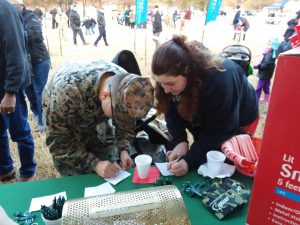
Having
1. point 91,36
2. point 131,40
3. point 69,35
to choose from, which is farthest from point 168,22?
point 69,35

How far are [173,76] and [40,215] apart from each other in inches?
31.5

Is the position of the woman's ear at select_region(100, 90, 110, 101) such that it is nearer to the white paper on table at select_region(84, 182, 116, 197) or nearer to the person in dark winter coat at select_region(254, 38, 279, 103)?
the white paper on table at select_region(84, 182, 116, 197)

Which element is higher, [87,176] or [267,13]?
[267,13]

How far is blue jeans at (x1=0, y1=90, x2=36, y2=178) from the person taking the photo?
195cm

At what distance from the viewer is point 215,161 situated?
1.16 m

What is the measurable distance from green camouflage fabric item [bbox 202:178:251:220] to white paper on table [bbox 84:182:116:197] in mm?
394

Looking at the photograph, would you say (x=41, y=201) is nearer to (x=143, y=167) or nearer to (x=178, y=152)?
(x=143, y=167)

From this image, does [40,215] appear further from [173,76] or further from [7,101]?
[7,101]

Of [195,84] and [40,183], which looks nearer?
[40,183]

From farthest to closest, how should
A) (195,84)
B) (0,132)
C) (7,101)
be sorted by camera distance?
(0,132) < (7,101) < (195,84)

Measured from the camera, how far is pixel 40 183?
3.82ft

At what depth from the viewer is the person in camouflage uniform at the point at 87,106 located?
3.36 feet

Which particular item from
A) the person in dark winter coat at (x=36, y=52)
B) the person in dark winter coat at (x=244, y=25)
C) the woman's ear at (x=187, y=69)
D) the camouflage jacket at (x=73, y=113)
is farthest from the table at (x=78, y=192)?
the person in dark winter coat at (x=244, y=25)

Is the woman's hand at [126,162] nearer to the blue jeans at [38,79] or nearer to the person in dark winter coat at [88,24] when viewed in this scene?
the blue jeans at [38,79]
